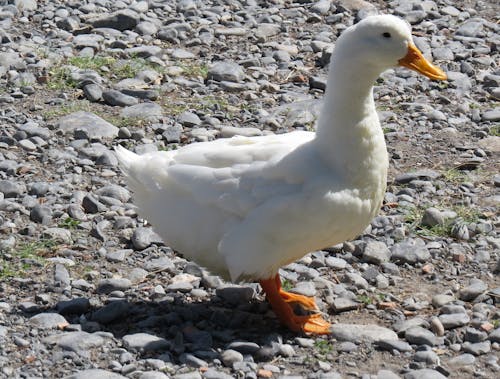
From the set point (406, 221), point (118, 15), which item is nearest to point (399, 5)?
point (118, 15)

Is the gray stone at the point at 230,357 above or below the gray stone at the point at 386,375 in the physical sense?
below

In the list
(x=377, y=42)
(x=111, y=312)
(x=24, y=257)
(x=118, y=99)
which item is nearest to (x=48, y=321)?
(x=111, y=312)

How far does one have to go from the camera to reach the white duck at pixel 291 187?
240 inches

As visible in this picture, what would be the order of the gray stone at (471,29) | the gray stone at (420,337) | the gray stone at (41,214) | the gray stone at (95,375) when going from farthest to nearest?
the gray stone at (471,29)
the gray stone at (41,214)
the gray stone at (420,337)
the gray stone at (95,375)

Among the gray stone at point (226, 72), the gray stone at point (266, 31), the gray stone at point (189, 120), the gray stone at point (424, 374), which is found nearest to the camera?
the gray stone at point (424, 374)

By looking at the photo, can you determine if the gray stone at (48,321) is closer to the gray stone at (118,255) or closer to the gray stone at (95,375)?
the gray stone at (95,375)

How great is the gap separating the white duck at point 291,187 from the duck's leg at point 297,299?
105 mm

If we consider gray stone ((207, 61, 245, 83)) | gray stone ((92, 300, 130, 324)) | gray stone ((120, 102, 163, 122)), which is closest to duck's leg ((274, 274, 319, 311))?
gray stone ((92, 300, 130, 324))

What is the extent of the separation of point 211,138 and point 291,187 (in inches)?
111

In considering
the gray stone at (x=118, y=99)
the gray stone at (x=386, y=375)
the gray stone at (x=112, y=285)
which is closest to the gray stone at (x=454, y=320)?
the gray stone at (x=386, y=375)

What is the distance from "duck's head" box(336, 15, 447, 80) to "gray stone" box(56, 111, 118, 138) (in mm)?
3040

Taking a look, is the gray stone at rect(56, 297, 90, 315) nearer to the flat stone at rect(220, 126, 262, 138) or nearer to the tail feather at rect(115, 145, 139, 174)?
the tail feather at rect(115, 145, 139, 174)

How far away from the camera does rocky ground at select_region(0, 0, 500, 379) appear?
19.9 ft

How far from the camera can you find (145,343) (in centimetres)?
601
